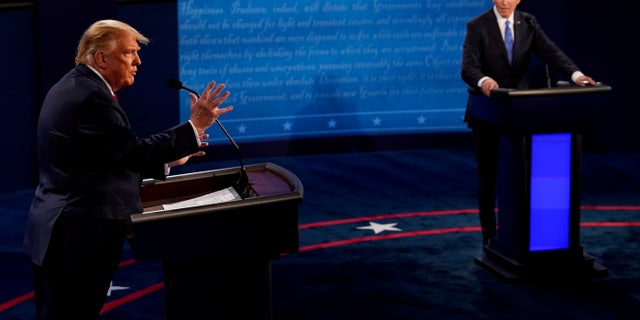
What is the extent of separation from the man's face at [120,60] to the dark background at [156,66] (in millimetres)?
4068

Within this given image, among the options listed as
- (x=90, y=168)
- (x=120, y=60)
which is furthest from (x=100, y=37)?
(x=90, y=168)

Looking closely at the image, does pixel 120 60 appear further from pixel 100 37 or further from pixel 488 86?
pixel 488 86

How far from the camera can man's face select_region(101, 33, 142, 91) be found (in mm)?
3324

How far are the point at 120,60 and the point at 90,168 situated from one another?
14.3 inches

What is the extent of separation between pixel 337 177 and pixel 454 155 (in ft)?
3.56

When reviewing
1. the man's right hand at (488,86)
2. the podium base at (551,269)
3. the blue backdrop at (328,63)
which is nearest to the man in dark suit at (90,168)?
the man's right hand at (488,86)

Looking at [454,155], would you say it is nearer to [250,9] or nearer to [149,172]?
[250,9]

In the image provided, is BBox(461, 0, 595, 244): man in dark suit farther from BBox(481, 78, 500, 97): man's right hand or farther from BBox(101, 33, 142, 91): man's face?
BBox(101, 33, 142, 91): man's face

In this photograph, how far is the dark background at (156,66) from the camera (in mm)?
7250

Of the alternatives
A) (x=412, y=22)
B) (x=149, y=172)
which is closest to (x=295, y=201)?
(x=149, y=172)

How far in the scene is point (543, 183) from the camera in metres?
5.16

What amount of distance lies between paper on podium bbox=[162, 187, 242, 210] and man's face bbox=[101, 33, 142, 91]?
0.45 metres

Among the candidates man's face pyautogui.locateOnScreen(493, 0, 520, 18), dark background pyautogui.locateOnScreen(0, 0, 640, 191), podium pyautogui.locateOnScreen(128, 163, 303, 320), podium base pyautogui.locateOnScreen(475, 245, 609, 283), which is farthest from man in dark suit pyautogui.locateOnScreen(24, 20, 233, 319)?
dark background pyautogui.locateOnScreen(0, 0, 640, 191)

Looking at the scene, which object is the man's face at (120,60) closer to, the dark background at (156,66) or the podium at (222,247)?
the podium at (222,247)
